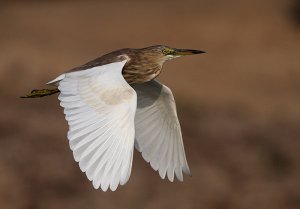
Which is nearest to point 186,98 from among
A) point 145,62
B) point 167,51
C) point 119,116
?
point 167,51

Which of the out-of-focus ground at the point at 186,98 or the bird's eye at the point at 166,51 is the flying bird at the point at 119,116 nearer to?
the bird's eye at the point at 166,51

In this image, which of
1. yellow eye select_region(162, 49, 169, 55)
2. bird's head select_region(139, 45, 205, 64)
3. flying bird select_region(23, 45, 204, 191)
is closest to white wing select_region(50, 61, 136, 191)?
flying bird select_region(23, 45, 204, 191)

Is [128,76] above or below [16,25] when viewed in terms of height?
above

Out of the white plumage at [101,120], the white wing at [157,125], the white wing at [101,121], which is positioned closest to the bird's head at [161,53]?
the white wing at [157,125]

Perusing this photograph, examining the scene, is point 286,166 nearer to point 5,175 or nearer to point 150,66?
point 5,175

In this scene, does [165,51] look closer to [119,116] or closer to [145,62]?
[145,62]

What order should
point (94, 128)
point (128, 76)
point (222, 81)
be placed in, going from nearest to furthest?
point (94, 128) → point (128, 76) → point (222, 81)

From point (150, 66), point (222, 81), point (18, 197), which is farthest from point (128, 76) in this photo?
point (222, 81)

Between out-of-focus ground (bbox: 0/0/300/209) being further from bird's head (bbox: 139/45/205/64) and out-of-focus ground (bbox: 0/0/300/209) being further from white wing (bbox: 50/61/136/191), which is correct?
white wing (bbox: 50/61/136/191)
